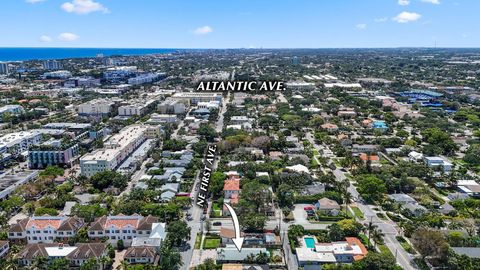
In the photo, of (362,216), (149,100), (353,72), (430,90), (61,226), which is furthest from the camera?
(353,72)

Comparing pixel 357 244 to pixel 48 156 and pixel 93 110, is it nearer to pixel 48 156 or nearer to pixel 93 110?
pixel 48 156

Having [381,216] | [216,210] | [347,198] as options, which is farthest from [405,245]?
[216,210]

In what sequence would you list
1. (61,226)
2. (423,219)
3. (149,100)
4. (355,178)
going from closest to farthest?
(61,226) → (423,219) → (355,178) → (149,100)

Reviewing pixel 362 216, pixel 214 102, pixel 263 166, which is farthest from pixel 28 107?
pixel 362 216

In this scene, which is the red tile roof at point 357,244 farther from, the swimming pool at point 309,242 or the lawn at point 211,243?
the lawn at point 211,243

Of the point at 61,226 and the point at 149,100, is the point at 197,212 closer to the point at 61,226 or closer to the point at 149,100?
the point at 61,226

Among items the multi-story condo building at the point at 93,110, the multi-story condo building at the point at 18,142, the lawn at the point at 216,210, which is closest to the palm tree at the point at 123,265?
the lawn at the point at 216,210

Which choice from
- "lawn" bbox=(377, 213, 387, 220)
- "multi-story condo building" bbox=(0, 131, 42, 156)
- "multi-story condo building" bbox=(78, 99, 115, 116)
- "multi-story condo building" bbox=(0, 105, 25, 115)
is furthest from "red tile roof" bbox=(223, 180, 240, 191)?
"multi-story condo building" bbox=(0, 105, 25, 115)
